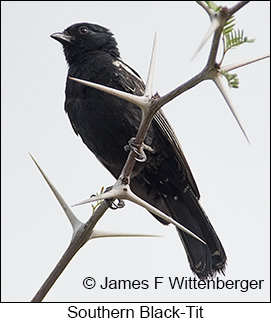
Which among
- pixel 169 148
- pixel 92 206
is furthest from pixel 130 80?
pixel 92 206

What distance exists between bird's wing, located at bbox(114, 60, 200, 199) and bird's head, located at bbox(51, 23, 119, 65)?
394 mm

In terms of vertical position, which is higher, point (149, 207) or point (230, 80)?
point (230, 80)

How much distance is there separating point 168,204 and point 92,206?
261 cm

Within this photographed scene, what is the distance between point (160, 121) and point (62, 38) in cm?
172

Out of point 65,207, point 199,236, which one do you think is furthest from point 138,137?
point 199,236

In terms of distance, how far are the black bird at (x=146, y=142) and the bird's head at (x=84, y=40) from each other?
20 centimetres

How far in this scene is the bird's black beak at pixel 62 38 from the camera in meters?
5.93

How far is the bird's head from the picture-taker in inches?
225

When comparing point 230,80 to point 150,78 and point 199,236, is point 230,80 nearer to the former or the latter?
point 150,78

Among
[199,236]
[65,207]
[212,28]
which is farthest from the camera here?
[199,236]

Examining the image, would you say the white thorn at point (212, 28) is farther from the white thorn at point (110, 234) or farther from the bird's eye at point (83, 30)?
the bird's eye at point (83, 30)

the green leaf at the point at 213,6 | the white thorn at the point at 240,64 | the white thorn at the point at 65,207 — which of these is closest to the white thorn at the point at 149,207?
the white thorn at the point at 65,207

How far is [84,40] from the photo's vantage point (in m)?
5.88

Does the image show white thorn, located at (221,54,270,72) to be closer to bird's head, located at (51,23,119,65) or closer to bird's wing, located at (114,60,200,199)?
bird's wing, located at (114,60,200,199)
